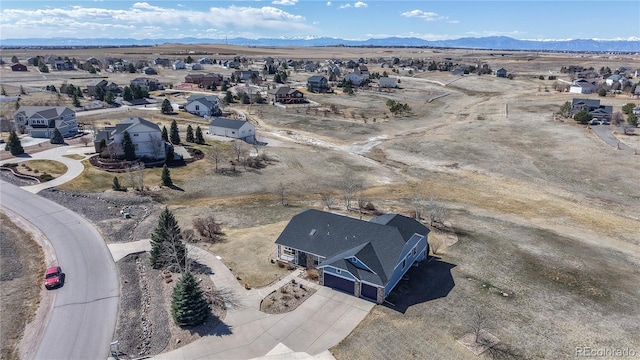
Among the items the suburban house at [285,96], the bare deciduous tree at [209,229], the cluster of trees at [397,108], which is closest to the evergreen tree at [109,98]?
the suburban house at [285,96]

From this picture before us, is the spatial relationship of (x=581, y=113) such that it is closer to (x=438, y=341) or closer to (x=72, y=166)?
(x=438, y=341)

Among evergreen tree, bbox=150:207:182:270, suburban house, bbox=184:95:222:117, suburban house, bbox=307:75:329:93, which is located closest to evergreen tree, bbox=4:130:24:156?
suburban house, bbox=184:95:222:117

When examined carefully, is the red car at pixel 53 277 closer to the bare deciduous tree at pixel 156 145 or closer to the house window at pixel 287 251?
the house window at pixel 287 251

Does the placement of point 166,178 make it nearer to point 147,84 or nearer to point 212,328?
point 212,328

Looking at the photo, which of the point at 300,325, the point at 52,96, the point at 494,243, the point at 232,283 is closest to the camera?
the point at 300,325

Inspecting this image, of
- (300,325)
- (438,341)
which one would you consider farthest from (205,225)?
(438,341)

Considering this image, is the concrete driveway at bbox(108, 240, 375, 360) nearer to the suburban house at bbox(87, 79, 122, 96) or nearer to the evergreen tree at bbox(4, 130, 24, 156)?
the evergreen tree at bbox(4, 130, 24, 156)
